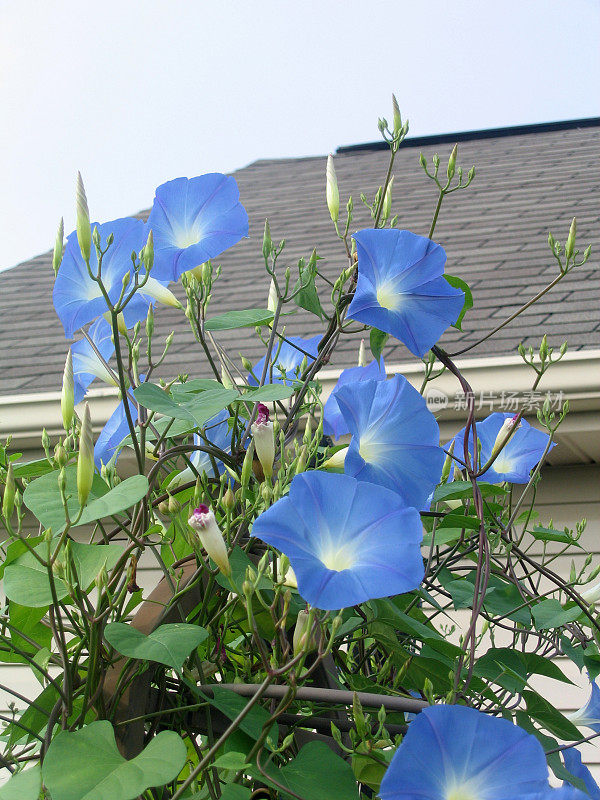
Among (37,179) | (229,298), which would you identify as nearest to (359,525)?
(229,298)

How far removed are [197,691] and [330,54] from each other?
1803 cm

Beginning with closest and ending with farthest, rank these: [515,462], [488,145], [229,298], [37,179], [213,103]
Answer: [515,462] < [229,298] < [488,145] < [213,103] < [37,179]

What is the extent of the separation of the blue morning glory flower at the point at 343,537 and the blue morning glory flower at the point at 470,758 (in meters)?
0.10

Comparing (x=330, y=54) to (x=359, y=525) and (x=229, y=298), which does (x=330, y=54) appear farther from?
(x=359, y=525)

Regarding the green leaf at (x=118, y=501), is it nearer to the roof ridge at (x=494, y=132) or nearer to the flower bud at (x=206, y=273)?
the flower bud at (x=206, y=273)

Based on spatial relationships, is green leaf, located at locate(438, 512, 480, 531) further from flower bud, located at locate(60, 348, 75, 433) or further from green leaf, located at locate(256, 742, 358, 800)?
flower bud, located at locate(60, 348, 75, 433)

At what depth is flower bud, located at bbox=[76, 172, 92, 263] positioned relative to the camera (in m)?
0.71

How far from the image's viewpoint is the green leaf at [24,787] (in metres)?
0.55

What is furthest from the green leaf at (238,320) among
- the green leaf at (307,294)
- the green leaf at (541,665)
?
the green leaf at (541,665)

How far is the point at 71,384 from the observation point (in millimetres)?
690

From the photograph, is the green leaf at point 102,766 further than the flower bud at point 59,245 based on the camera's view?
No

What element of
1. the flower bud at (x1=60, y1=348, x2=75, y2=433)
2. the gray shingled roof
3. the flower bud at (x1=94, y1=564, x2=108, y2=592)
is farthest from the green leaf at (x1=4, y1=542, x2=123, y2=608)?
the gray shingled roof

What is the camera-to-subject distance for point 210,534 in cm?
63

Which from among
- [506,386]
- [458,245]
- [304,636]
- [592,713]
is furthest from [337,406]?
[458,245]
